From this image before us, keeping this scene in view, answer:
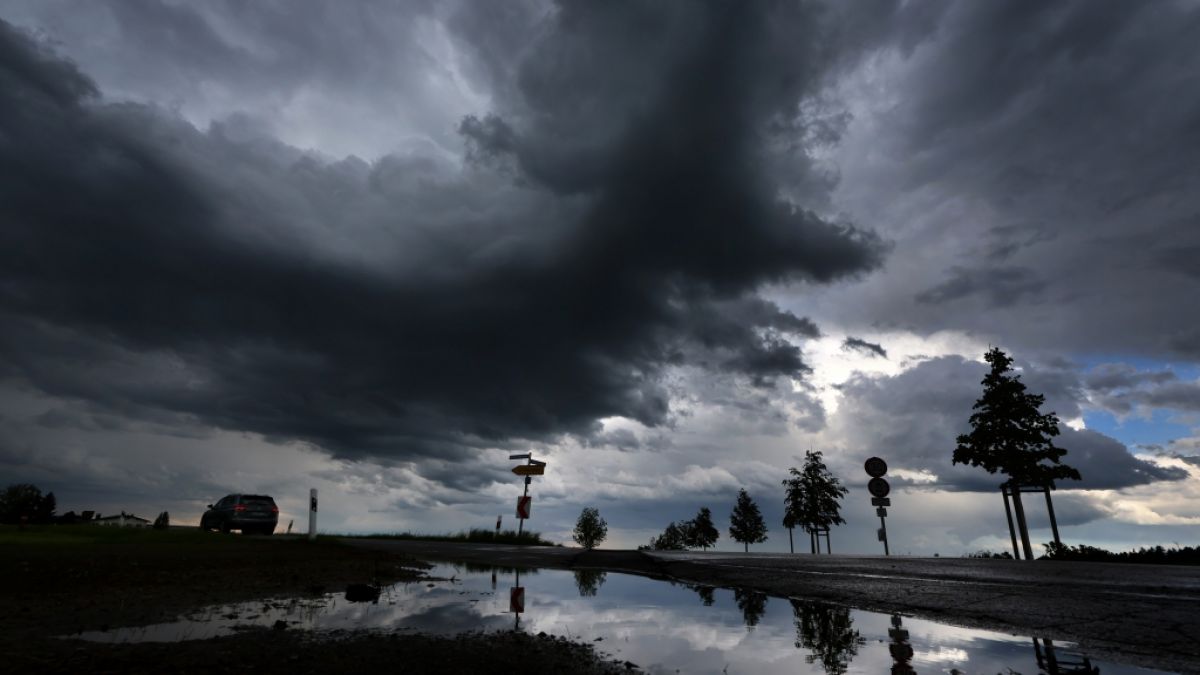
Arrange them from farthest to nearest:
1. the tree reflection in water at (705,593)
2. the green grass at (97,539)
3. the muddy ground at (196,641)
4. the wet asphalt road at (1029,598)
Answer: the green grass at (97,539)
the tree reflection in water at (705,593)
the wet asphalt road at (1029,598)
the muddy ground at (196,641)

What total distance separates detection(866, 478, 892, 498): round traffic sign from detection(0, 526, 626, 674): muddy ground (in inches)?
701

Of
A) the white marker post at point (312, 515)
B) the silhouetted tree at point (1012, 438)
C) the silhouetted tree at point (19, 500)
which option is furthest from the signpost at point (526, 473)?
the silhouetted tree at point (19, 500)

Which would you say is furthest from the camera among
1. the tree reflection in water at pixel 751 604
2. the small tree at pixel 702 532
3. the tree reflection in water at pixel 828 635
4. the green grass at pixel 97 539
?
the small tree at pixel 702 532

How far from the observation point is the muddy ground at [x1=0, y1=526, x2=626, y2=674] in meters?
3.87

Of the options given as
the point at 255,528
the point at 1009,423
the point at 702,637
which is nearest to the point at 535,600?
the point at 702,637

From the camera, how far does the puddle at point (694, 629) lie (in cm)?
420

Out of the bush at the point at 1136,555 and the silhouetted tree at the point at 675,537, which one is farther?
the silhouetted tree at the point at 675,537

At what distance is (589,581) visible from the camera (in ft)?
33.8

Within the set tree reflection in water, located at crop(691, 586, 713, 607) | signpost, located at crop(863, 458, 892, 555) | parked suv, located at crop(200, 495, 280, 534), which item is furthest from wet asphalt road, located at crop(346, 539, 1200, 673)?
parked suv, located at crop(200, 495, 280, 534)

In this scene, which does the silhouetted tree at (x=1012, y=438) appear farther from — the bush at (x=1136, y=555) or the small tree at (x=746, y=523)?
the small tree at (x=746, y=523)

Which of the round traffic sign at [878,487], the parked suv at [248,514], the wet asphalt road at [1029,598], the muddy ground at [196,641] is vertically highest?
the round traffic sign at [878,487]

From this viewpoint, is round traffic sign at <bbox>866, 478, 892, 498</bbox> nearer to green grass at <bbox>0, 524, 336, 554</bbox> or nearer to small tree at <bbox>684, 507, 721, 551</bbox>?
green grass at <bbox>0, 524, 336, 554</bbox>

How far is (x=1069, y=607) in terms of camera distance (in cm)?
626

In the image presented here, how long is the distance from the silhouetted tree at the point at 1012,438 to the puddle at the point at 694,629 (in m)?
29.1
